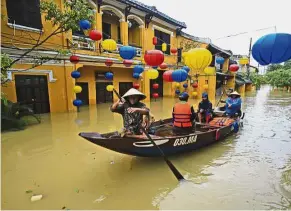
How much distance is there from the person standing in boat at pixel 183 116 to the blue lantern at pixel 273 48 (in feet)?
6.98

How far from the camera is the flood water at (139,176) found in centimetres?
343

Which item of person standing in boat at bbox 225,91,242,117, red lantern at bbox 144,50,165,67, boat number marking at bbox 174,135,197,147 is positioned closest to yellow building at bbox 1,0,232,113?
red lantern at bbox 144,50,165,67

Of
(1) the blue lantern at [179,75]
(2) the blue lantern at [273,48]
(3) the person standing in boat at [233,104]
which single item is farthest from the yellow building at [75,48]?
(2) the blue lantern at [273,48]

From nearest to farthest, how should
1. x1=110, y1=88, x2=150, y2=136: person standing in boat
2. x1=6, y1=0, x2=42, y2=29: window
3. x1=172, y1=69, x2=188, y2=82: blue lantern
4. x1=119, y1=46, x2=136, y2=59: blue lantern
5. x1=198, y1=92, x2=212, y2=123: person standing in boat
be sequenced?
x1=110, y1=88, x2=150, y2=136: person standing in boat → x1=198, y1=92, x2=212, y2=123: person standing in boat → x1=119, y1=46, x2=136, y2=59: blue lantern → x1=6, y1=0, x2=42, y2=29: window → x1=172, y1=69, x2=188, y2=82: blue lantern

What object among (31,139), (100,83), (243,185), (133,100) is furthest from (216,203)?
(100,83)

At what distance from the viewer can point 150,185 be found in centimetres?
399

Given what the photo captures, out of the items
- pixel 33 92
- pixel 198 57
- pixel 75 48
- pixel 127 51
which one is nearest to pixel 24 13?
pixel 75 48

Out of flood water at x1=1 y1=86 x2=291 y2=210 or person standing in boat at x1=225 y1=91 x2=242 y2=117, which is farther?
person standing in boat at x1=225 y1=91 x2=242 y2=117

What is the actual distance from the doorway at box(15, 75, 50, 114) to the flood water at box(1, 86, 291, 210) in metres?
2.96

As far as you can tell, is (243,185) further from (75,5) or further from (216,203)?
(75,5)

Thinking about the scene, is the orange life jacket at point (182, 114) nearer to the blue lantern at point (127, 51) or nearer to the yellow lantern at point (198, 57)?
the yellow lantern at point (198, 57)

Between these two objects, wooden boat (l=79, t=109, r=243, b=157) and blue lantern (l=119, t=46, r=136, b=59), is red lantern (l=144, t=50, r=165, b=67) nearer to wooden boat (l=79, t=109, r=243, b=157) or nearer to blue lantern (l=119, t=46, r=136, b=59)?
blue lantern (l=119, t=46, r=136, b=59)

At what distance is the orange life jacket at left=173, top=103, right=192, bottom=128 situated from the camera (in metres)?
5.05

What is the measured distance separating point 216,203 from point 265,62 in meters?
3.90
